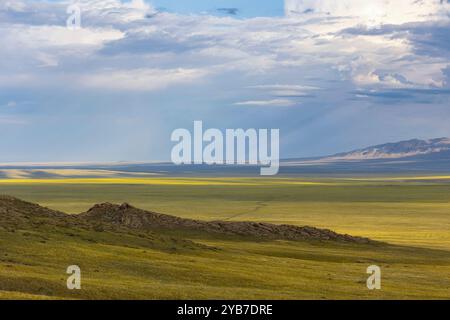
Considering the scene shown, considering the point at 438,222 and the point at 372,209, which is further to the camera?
the point at 372,209

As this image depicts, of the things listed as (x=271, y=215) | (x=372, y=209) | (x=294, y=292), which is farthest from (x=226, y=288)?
(x=372, y=209)

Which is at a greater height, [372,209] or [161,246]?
[372,209]

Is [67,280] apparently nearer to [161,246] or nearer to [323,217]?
[161,246]

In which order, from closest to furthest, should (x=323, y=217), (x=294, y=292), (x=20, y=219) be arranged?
(x=294, y=292) < (x=20, y=219) < (x=323, y=217)

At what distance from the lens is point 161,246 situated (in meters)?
57.1
